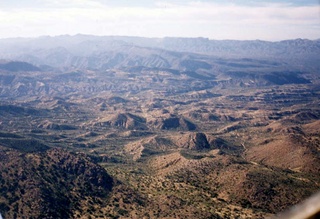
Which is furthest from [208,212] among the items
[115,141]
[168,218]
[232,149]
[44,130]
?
[44,130]

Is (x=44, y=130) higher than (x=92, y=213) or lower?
lower

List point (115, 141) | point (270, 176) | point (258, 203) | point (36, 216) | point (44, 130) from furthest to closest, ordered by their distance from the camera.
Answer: point (44, 130)
point (115, 141)
point (270, 176)
point (258, 203)
point (36, 216)

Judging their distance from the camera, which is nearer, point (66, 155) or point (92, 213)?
point (92, 213)

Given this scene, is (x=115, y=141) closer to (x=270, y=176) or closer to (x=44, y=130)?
(x=44, y=130)

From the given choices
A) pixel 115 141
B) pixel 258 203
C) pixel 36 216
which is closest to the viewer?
pixel 36 216

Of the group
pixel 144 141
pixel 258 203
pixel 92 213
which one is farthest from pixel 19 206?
pixel 144 141

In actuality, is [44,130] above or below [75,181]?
below

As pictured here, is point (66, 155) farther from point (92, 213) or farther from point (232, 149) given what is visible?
point (232, 149)

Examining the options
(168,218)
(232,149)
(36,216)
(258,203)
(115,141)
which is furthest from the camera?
(115,141)

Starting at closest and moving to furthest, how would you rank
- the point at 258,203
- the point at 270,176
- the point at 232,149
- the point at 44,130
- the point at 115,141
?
the point at 258,203 < the point at 270,176 < the point at 232,149 < the point at 115,141 < the point at 44,130
